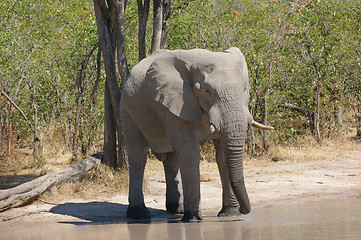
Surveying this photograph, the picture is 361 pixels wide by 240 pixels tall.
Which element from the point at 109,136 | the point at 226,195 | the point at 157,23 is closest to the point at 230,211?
the point at 226,195

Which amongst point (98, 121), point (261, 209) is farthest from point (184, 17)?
point (261, 209)

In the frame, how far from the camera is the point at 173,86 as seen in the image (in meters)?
8.41

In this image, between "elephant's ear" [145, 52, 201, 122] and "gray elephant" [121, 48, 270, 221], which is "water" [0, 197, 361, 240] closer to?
"gray elephant" [121, 48, 270, 221]

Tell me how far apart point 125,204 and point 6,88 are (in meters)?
6.88

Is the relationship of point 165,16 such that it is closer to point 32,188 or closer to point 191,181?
point 32,188

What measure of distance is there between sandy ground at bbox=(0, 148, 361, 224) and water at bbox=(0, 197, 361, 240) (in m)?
0.43

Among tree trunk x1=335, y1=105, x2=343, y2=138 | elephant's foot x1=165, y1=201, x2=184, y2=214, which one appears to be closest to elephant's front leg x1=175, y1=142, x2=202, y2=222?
elephant's foot x1=165, y1=201, x2=184, y2=214

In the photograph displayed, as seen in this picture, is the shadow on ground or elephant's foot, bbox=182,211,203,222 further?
the shadow on ground

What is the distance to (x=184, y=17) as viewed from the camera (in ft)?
45.6

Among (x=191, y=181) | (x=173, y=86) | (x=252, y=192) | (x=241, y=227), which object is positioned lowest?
(x=241, y=227)

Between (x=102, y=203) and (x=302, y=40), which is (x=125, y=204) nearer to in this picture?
(x=102, y=203)

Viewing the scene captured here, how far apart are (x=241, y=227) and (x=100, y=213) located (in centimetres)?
280

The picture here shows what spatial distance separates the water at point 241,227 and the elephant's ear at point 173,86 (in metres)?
1.47

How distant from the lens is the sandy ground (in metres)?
9.39
